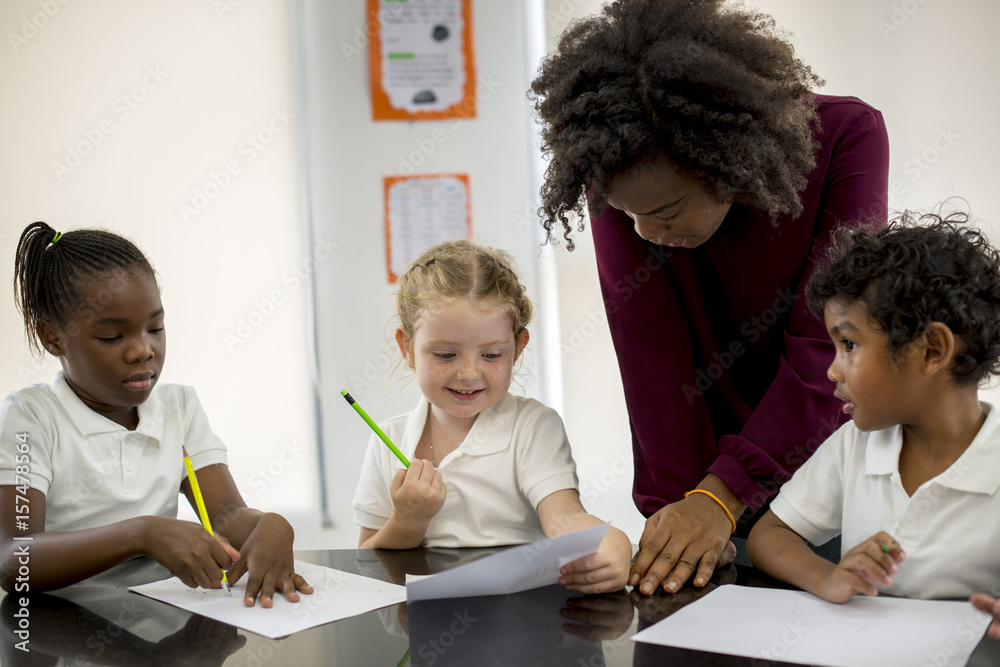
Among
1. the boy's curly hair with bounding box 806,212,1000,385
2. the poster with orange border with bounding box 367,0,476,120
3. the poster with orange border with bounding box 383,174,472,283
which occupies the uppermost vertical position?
the poster with orange border with bounding box 367,0,476,120

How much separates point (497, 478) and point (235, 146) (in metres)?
1.62

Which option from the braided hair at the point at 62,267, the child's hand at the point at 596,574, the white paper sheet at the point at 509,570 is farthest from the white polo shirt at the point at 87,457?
the child's hand at the point at 596,574

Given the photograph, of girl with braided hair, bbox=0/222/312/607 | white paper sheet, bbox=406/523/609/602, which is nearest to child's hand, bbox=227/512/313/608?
girl with braided hair, bbox=0/222/312/607

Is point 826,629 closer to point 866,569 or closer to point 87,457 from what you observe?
point 866,569

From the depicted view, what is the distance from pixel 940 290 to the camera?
92 centimetres

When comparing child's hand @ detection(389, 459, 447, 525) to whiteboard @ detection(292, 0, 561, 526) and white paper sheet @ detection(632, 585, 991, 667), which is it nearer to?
white paper sheet @ detection(632, 585, 991, 667)

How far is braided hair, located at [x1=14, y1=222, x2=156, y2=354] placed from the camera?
1201mm

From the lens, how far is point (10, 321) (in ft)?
8.02

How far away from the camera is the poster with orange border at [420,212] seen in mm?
2496

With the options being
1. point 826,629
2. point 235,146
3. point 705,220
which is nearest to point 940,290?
point 705,220

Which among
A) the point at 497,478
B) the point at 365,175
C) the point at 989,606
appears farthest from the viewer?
the point at 365,175

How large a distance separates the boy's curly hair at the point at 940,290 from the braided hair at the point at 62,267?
1031 millimetres

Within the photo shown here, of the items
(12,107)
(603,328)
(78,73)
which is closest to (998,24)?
(603,328)

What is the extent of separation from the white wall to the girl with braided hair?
1.20 metres
